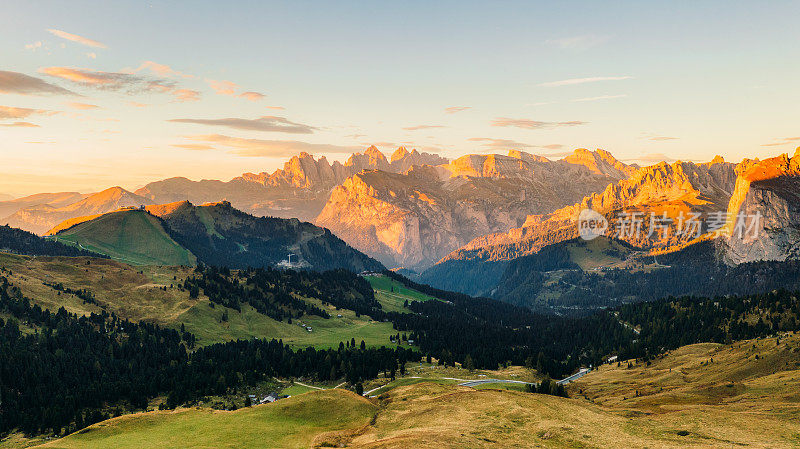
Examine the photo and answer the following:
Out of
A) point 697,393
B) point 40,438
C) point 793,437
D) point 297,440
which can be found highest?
point 793,437

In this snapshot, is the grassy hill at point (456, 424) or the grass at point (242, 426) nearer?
the grassy hill at point (456, 424)

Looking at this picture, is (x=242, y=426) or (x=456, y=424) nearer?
(x=456, y=424)

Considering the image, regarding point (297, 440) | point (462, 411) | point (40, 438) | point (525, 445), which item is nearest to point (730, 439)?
point (525, 445)

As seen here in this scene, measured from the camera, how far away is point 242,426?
111m

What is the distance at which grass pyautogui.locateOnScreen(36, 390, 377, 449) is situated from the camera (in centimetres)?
10244

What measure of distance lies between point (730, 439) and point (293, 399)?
94.1 meters

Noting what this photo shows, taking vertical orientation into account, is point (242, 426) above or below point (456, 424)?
below

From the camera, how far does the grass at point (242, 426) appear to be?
102438mm

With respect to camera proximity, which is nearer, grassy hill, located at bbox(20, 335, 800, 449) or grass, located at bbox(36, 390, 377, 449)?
grassy hill, located at bbox(20, 335, 800, 449)

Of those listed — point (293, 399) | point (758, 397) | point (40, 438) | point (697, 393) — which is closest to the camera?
point (293, 399)

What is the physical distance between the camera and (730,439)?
89.2 meters

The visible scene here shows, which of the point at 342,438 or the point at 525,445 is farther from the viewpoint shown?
the point at 342,438

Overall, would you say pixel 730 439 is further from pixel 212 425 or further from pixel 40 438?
pixel 40 438

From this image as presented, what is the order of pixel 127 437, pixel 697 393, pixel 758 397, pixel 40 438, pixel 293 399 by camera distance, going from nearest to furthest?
pixel 127 437 → pixel 293 399 → pixel 758 397 → pixel 697 393 → pixel 40 438
